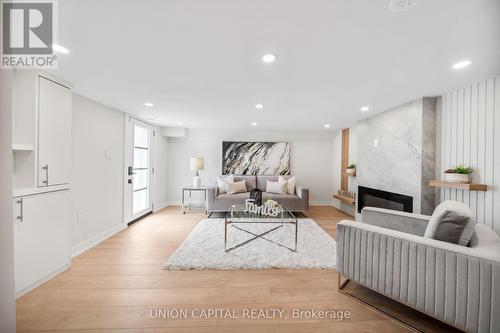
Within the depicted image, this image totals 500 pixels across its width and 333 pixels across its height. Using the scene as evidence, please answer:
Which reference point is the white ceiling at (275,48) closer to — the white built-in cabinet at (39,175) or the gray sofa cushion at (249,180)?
the white built-in cabinet at (39,175)

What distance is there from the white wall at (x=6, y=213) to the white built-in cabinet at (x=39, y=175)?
133 cm

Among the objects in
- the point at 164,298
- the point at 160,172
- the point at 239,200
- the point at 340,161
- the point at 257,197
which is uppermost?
the point at 340,161

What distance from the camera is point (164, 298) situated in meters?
1.70

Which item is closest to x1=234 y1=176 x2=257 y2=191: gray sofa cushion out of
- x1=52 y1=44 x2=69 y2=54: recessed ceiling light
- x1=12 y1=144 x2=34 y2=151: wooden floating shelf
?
x1=12 y1=144 x2=34 y2=151: wooden floating shelf

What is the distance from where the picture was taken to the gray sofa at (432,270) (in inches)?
44.4

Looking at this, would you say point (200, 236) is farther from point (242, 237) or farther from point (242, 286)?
point (242, 286)

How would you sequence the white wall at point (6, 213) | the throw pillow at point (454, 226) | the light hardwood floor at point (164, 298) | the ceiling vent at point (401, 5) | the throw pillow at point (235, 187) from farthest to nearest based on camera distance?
the throw pillow at point (235, 187) → the light hardwood floor at point (164, 298) → the throw pillow at point (454, 226) → the ceiling vent at point (401, 5) → the white wall at point (6, 213)

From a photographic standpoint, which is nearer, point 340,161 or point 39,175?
point 39,175

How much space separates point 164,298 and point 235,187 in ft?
9.80

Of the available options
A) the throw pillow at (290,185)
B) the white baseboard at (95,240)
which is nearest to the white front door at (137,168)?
the white baseboard at (95,240)

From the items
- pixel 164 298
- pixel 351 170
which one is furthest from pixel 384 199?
pixel 164 298

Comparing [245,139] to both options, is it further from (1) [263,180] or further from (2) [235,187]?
(2) [235,187]

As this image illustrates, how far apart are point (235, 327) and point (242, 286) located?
45 cm

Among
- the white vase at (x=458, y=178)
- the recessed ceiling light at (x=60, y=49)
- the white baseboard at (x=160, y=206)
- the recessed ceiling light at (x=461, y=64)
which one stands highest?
the recessed ceiling light at (x=60, y=49)
